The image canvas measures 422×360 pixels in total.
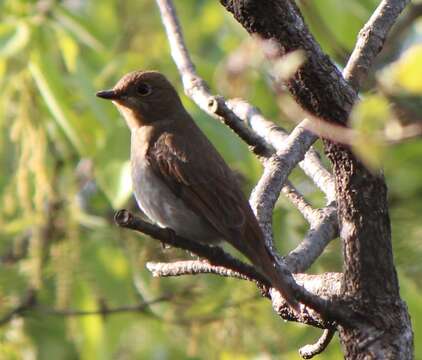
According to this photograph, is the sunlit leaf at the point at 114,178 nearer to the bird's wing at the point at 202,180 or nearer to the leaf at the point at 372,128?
the bird's wing at the point at 202,180

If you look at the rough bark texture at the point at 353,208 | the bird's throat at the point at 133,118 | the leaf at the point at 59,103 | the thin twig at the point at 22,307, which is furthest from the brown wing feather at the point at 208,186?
the thin twig at the point at 22,307

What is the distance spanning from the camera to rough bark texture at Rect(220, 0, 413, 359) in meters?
2.55

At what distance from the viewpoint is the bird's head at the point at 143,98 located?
4.99 metres

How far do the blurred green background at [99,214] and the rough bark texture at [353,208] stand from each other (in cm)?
236

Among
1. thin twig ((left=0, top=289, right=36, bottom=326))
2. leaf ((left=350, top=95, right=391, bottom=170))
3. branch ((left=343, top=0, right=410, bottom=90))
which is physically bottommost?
thin twig ((left=0, top=289, right=36, bottom=326))

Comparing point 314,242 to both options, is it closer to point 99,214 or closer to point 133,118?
point 133,118

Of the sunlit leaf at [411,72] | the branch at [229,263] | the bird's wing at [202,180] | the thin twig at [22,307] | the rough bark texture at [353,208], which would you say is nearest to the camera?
the sunlit leaf at [411,72]

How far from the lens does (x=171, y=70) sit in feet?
22.2

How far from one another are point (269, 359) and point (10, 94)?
2.09 metres

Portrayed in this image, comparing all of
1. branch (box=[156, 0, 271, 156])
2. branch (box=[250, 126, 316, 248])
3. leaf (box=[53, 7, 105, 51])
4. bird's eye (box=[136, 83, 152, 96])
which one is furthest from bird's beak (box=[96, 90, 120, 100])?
branch (box=[250, 126, 316, 248])

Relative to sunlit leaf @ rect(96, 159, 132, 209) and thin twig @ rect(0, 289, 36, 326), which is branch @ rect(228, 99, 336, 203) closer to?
sunlit leaf @ rect(96, 159, 132, 209)

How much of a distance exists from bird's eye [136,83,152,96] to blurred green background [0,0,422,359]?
0.38 meters

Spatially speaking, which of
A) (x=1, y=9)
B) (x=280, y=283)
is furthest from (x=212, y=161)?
(x=1, y=9)

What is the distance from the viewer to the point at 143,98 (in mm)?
5082
